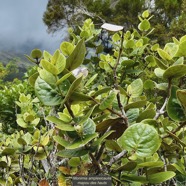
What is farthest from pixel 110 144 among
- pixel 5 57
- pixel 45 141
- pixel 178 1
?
pixel 5 57

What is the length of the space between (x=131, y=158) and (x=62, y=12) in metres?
17.3

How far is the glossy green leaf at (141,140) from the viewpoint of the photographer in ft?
2.49

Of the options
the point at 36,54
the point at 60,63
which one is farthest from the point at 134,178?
the point at 36,54

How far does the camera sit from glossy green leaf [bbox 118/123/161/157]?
76 centimetres

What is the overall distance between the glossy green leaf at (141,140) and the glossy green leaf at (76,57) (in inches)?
7.2

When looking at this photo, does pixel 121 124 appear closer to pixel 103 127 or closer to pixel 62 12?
pixel 103 127

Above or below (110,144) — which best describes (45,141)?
below

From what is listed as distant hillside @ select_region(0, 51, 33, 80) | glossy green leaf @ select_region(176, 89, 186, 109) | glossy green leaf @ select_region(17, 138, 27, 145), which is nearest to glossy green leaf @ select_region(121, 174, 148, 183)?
glossy green leaf @ select_region(176, 89, 186, 109)

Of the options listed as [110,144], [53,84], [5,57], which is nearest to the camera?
[53,84]

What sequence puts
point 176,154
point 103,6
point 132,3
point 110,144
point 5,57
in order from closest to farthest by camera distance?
point 110,144, point 176,154, point 132,3, point 103,6, point 5,57

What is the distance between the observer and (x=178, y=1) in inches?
563

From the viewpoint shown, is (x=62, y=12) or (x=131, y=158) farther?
(x=62, y=12)

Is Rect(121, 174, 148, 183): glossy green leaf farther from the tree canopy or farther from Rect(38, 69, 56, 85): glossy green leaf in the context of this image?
the tree canopy

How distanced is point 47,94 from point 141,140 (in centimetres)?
23
